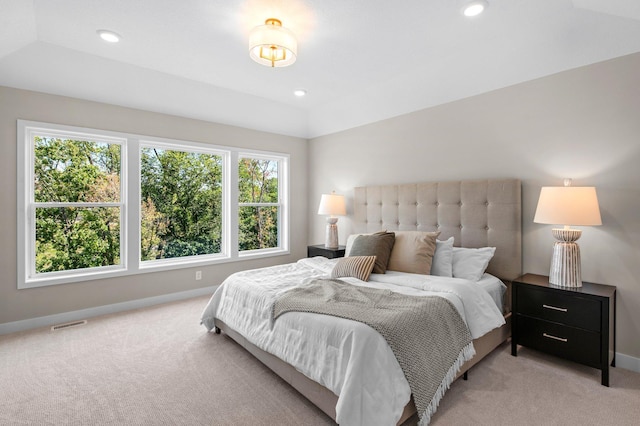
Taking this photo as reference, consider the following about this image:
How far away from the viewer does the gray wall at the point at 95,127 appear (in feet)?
9.93

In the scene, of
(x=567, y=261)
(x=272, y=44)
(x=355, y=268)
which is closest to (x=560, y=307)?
(x=567, y=261)

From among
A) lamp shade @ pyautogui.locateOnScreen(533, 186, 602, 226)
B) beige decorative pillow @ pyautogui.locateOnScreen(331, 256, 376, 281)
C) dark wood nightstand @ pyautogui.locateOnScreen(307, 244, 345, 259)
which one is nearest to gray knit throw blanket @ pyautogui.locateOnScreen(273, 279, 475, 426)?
beige decorative pillow @ pyautogui.locateOnScreen(331, 256, 376, 281)

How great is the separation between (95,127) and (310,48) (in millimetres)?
2512

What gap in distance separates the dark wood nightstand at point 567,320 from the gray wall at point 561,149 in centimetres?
26

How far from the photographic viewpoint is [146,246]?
13.0ft

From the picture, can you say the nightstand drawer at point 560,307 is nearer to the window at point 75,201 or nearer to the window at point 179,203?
the window at point 179,203

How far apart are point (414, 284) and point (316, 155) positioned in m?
3.20

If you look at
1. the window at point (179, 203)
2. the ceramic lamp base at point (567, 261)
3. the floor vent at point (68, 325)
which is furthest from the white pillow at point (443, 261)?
the floor vent at point (68, 325)

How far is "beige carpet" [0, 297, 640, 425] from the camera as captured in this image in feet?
6.02

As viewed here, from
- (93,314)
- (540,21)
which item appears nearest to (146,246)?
(93,314)

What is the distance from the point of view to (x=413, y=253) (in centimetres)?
289

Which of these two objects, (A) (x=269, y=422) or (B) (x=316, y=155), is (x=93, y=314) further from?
(B) (x=316, y=155)

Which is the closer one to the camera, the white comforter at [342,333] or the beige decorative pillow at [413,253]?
the white comforter at [342,333]

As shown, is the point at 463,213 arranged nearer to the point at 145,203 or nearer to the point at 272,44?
the point at 272,44
